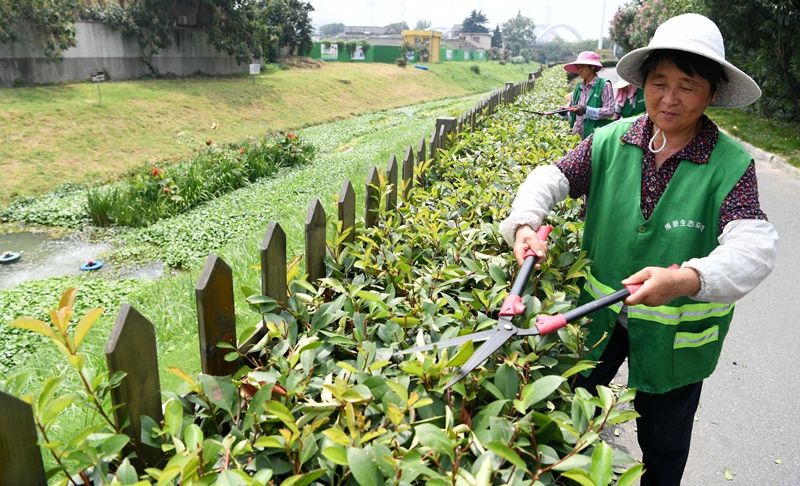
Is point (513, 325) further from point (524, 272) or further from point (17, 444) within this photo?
point (17, 444)

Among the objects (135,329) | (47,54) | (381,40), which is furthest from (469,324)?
(381,40)

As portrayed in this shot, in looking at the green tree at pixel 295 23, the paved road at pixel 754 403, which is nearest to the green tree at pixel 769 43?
the paved road at pixel 754 403

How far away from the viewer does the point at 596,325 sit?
1.74 metres

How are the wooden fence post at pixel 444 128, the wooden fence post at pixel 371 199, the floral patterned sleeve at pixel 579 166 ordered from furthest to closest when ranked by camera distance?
the wooden fence post at pixel 444 128, the wooden fence post at pixel 371 199, the floral patterned sleeve at pixel 579 166

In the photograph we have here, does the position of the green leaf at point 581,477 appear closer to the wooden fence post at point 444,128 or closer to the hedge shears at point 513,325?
the hedge shears at point 513,325

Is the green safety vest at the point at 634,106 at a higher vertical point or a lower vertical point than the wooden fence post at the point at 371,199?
higher

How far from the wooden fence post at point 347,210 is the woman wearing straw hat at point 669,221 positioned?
1.93 feet

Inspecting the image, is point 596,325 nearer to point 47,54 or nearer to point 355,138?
point 355,138

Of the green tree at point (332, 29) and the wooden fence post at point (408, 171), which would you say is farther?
the green tree at point (332, 29)

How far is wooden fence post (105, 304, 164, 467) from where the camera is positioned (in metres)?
1.07

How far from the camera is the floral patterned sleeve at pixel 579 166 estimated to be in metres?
1.78

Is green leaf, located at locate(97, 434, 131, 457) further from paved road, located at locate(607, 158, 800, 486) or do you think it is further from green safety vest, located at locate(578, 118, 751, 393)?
paved road, located at locate(607, 158, 800, 486)

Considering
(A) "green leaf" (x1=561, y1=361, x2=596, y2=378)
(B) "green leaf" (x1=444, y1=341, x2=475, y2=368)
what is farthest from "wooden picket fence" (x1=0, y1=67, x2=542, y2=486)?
(A) "green leaf" (x1=561, y1=361, x2=596, y2=378)

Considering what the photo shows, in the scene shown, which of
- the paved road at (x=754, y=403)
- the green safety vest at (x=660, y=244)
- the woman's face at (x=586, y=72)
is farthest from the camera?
the woman's face at (x=586, y=72)
